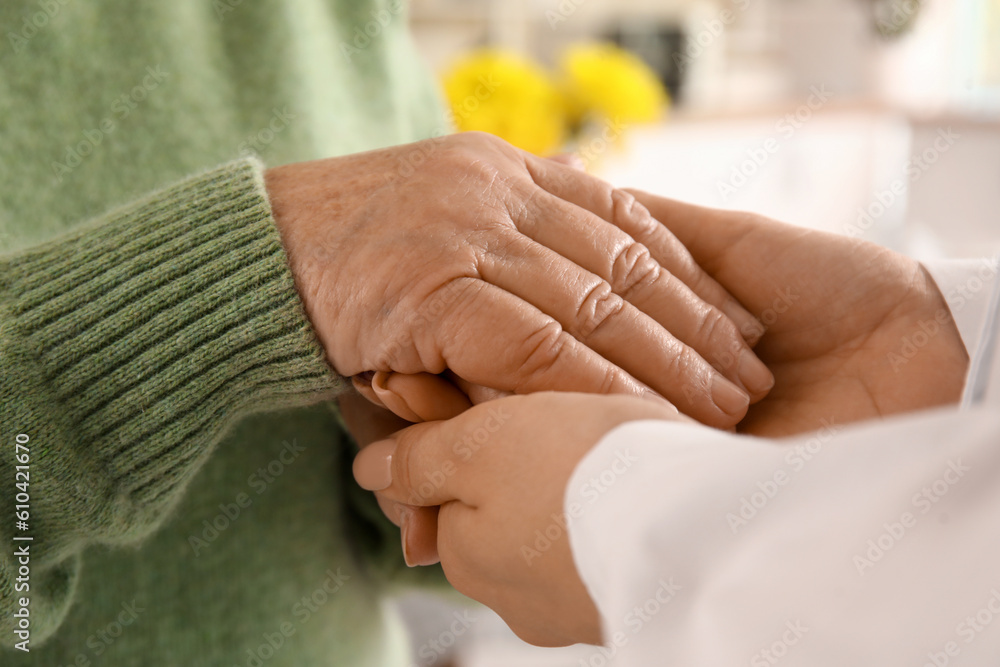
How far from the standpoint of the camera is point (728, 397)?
45cm

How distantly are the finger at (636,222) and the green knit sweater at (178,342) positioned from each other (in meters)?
0.19

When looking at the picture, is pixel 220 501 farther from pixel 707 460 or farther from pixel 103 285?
pixel 707 460

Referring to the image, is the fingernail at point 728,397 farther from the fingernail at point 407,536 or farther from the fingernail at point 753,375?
the fingernail at point 407,536

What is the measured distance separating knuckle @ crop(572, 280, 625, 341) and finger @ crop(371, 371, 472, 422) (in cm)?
9

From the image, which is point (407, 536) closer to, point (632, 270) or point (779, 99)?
point (632, 270)

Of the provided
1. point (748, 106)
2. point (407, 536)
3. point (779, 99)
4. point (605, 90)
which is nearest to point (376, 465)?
point (407, 536)

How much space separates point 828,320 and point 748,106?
2.06m

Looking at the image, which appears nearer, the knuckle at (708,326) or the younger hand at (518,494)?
the younger hand at (518,494)

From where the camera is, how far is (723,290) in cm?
51

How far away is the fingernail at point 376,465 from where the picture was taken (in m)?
0.46

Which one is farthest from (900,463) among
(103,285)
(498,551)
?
(103,285)

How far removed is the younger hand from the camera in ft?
1.06

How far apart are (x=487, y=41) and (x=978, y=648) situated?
2.50 metres

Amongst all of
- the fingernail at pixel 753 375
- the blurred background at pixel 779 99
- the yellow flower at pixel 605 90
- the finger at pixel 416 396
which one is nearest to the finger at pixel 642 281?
the fingernail at pixel 753 375
